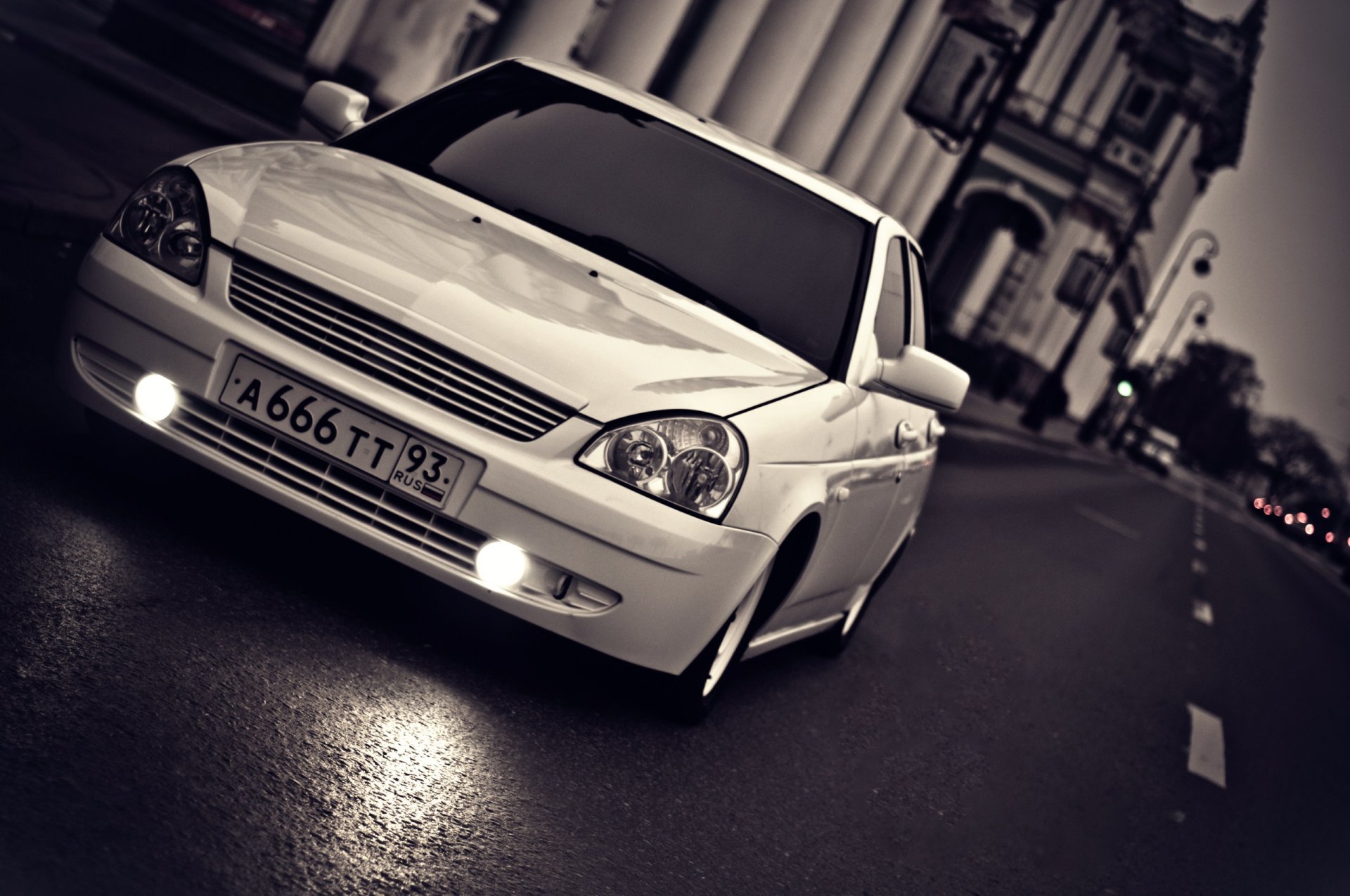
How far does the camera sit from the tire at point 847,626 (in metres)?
6.65

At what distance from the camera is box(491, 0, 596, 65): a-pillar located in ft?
52.0

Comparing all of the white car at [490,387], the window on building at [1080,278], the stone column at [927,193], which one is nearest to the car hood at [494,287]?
the white car at [490,387]

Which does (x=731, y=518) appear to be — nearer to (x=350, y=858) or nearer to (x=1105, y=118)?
(x=350, y=858)

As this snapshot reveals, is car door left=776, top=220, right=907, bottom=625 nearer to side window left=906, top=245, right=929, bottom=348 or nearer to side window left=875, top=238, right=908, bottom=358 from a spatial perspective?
side window left=875, top=238, right=908, bottom=358

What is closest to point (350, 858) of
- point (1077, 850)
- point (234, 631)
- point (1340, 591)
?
point (234, 631)

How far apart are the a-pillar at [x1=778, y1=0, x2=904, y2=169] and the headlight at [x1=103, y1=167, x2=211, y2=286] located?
70.6 ft

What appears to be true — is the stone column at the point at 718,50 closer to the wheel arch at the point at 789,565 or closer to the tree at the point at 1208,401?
the wheel arch at the point at 789,565

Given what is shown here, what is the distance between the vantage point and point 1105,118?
6412 cm

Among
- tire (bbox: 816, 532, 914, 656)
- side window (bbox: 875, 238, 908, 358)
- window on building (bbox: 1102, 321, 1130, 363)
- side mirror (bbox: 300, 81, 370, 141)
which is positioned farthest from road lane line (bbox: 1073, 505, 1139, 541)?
window on building (bbox: 1102, 321, 1130, 363)

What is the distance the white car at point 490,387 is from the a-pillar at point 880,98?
26.3 meters

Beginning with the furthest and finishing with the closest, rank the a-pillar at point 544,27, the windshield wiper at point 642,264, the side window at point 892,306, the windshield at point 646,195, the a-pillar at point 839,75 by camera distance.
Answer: the a-pillar at point 839,75 < the a-pillar at point 544,27 < the side window at point 892,306 < the windshield at point 646,195 < the windshield wiper at point 642,264

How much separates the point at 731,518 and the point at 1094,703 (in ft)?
15.5

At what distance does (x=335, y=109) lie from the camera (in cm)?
547

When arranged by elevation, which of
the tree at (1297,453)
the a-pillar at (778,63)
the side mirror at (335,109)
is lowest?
the side mirror at (335,109)
